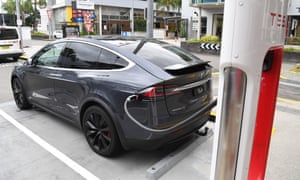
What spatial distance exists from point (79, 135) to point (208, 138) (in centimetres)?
216

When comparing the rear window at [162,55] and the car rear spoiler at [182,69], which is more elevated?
the rear window at [162,55]

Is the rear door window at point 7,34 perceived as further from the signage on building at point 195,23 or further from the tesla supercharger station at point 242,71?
the signage on building at point 195,23

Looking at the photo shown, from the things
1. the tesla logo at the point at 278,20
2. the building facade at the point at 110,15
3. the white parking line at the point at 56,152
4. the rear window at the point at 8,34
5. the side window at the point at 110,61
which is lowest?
the white parking line at the point at 56,152

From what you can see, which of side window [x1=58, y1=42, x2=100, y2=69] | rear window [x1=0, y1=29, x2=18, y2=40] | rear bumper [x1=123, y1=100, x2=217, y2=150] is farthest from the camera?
rear window [x1=0, y1=29, x2=18, y2=40]

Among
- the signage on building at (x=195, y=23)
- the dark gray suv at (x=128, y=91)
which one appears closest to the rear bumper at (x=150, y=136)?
the dark gray suv at (x=128, y=91)

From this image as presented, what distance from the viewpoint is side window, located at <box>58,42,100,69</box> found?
344 centimetres

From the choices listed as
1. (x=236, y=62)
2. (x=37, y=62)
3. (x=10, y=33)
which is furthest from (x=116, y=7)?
(x=236, y=62)

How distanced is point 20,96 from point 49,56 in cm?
154

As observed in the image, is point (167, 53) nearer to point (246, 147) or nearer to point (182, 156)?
point (182, 156)

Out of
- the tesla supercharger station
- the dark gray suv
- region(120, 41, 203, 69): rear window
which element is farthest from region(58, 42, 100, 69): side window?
the tesla supercharger station

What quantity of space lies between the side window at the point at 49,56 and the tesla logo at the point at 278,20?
11.3ft

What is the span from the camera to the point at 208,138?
12.6ft

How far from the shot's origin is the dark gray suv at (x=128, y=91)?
2.75 metres

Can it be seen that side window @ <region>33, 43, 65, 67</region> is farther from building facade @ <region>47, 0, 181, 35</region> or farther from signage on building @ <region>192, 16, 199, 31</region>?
building facade @ <region>47, 0, 181, 35</region>
